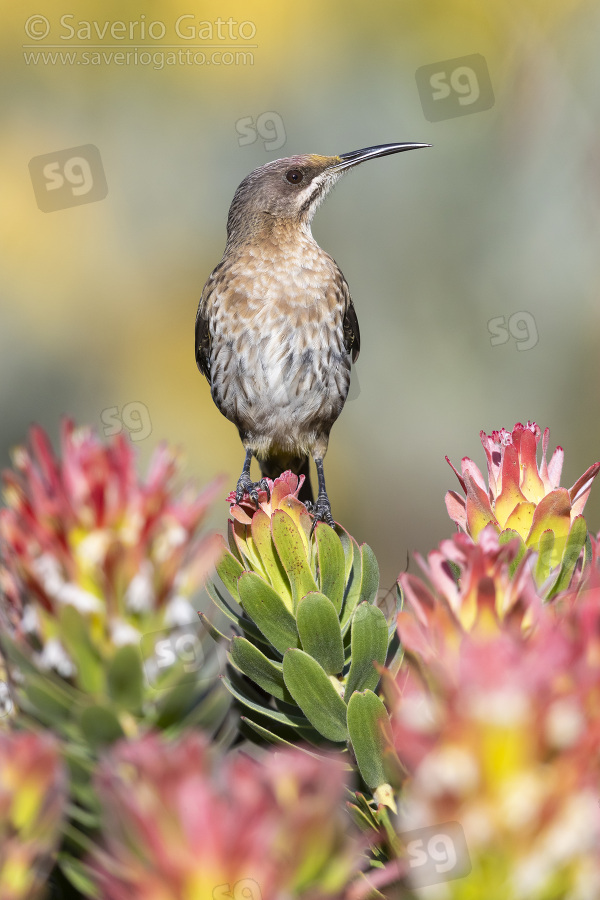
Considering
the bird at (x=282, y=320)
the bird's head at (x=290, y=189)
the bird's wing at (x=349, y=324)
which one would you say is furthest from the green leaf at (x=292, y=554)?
the bird's head at (x=290, y=189)

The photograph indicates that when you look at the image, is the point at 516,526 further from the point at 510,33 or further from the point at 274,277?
the point at 510,33

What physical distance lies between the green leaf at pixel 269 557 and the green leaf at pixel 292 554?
0.02 meters

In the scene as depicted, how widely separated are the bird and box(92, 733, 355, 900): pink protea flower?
1756 millimetres

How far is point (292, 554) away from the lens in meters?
0.66

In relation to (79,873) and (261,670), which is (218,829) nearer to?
(79,873)

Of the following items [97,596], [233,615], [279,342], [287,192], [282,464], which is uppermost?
[287,192]

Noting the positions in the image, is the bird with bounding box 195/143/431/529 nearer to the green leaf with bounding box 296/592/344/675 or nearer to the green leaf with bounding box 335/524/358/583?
the green leaf with bounding box 335/524/358/583

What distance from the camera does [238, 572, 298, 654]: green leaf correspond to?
62 cm

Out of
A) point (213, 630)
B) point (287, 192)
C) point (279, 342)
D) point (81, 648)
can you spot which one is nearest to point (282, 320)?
point (279, 342)

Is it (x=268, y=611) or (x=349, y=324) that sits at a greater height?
(x=349, y=324)

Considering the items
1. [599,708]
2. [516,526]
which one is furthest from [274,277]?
[599,708]

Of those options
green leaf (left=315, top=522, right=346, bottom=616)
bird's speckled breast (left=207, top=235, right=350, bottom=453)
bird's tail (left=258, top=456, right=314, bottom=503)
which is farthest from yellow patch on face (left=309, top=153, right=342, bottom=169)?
green leaf (left=315, top=522, right=346, bottom=616)

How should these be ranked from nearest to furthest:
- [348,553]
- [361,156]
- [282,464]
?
[348,553] < [361,156] < [282,464]

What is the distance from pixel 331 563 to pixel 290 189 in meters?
1.92
